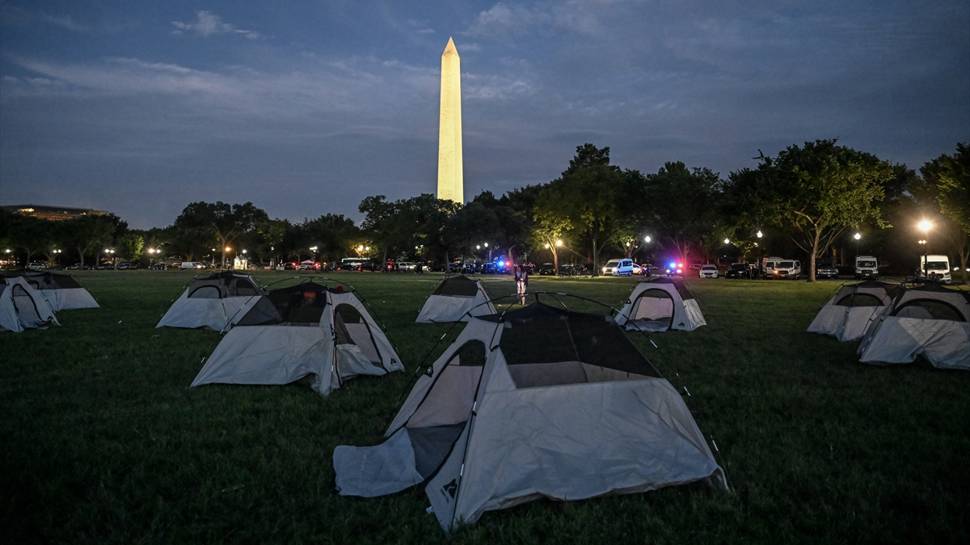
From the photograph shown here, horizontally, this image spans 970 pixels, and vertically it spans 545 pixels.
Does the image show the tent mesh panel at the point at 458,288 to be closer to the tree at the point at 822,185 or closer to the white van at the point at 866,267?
the tree at the point at 822,185

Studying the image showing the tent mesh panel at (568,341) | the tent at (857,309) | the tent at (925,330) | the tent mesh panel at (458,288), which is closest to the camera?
the tent mesh panel at (568,341)

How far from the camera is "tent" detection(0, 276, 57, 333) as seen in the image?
580 inches

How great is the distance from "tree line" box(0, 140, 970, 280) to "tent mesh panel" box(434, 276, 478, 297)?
1043 inches

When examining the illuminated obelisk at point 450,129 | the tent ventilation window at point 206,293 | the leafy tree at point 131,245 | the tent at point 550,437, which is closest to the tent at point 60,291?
the tent ventilation window at point 206,293

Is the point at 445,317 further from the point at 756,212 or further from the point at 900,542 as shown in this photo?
the point at 756,212

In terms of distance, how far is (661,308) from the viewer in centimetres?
1677

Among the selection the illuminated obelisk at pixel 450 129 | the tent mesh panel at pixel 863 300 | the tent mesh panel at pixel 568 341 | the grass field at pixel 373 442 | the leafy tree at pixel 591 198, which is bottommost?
the grass field at pixel 373 442

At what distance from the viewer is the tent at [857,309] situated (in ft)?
44.3

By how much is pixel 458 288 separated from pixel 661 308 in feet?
20.2

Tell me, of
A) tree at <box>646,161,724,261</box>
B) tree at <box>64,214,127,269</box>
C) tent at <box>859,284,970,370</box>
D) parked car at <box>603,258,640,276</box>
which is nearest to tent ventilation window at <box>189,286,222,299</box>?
tent at <box>859,284,970,370</box>

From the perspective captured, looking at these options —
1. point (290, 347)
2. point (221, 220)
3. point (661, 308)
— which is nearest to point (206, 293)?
point (290, 347)

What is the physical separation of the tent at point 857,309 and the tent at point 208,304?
49.5ft

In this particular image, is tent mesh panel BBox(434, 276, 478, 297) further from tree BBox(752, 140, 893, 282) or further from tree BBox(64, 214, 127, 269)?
tree BBox(64, 214, 127, 269)

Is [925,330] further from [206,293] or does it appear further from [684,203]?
[684,203]
